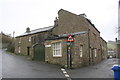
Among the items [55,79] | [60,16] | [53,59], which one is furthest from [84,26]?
[55,79]

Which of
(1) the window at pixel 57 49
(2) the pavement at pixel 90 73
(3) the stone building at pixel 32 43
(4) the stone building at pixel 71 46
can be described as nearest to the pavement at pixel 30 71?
(2) the pavement at pixel 90 73

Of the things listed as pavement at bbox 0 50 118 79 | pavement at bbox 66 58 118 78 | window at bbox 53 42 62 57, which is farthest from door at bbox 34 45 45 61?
pavement at bbox 66 58 118 78

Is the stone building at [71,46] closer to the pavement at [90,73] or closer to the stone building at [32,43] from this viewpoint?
the pavement at [90,73]

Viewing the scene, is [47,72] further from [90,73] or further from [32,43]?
[32,43]

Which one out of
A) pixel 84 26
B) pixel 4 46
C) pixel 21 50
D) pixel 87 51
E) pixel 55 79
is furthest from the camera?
pixel 4 46

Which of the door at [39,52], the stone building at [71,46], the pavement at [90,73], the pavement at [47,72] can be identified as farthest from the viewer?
the door at [39,52]

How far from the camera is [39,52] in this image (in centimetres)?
1858

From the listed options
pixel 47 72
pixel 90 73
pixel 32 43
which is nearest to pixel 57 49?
pixel 47 72

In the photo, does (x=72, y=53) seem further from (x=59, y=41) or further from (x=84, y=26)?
(x=84, y=26)

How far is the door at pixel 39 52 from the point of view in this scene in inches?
701

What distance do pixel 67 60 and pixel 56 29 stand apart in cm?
986

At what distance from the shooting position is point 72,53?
1342 cm

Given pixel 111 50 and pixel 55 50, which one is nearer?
pixel 55 50

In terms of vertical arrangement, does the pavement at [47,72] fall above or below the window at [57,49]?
below
